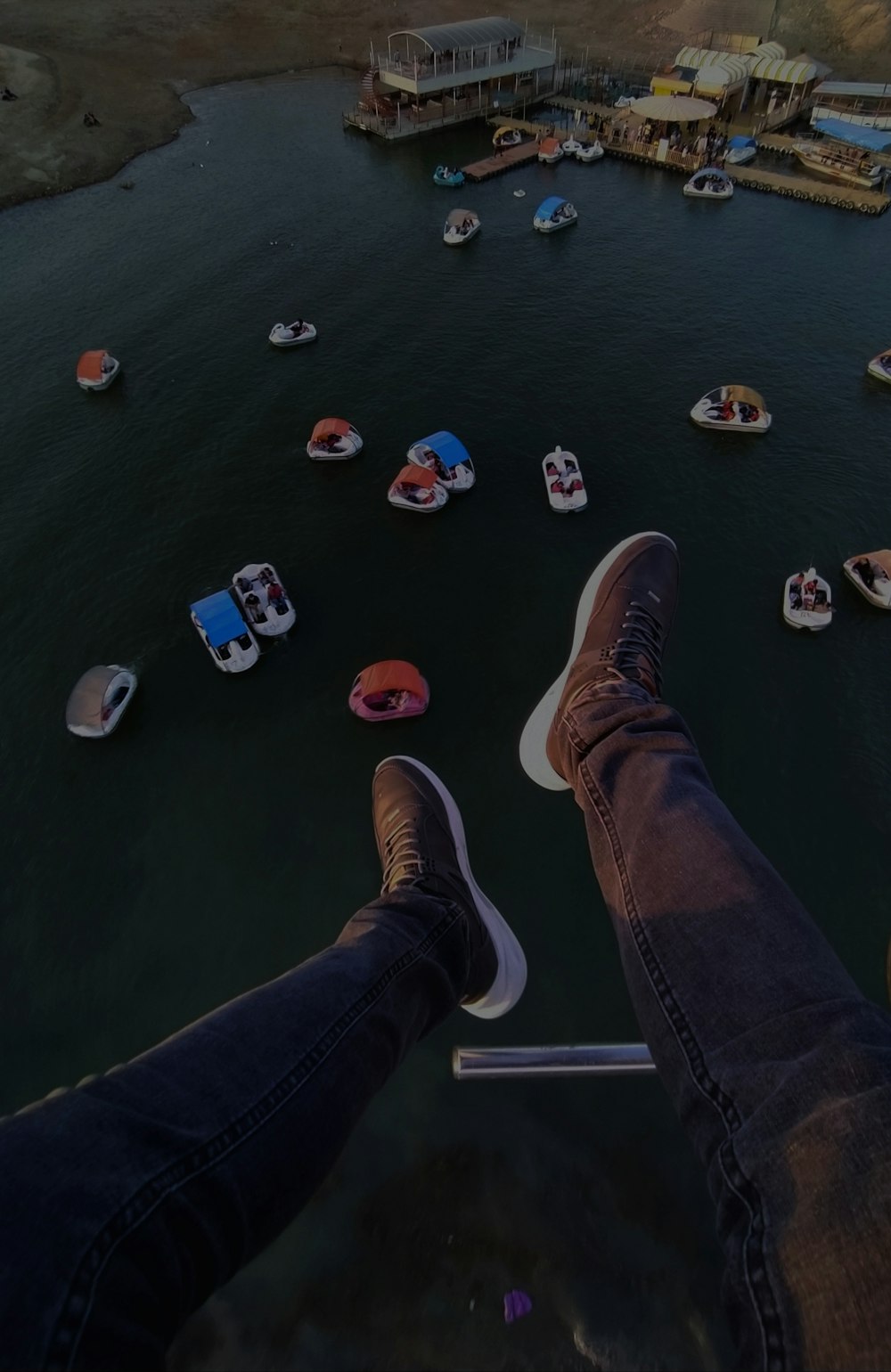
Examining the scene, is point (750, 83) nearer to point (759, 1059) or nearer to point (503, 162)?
point (503, 162)

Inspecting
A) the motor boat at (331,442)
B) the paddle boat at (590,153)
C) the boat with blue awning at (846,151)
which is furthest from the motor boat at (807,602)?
the paddle boat at (590,153)

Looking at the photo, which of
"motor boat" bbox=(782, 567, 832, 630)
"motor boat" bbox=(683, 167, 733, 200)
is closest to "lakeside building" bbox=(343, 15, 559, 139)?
"motor boat" bbox=(683, 167, 733, 200)

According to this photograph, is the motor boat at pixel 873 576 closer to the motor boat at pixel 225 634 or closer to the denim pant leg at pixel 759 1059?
the motor boat at pixel 225 634

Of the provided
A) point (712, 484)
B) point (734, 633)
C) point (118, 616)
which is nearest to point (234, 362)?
point (118, 616)

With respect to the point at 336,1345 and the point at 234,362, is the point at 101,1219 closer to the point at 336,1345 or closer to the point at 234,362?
the point at 336,1345

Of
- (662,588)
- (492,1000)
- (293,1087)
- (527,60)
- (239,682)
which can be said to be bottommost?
(239,682)

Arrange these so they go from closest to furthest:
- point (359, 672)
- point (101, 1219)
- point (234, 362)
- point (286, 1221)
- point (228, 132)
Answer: point (101, 1219) < point (286, 1221) < point (359, 672) < point (234, 362) < point (228, 132)

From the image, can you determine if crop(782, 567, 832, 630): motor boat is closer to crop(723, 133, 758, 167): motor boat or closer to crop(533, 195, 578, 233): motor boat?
crop(533, 195, 578, 233): motor boat
